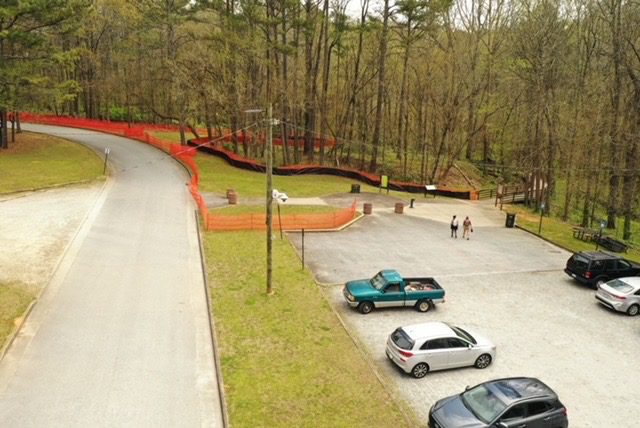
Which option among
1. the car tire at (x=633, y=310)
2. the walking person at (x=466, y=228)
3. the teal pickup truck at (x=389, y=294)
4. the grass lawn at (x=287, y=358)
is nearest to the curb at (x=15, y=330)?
the grass lawn at (x=287, y=358)

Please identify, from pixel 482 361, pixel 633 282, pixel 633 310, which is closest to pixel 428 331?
pixel 482 361

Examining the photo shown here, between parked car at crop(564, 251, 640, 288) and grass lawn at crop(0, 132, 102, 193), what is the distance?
3170cm

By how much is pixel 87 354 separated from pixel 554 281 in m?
20.0

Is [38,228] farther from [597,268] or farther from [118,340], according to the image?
[597,268]

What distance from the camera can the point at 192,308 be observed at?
18.1m

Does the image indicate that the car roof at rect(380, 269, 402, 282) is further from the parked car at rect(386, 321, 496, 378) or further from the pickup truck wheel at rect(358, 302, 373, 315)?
the parked car at rect(386, 321, 496, 378)

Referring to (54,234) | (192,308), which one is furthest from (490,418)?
(54,234)

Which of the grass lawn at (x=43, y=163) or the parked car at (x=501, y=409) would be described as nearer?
the parked car at (x=501, y=409)

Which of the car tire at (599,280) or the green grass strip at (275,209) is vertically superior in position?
the green grass strip at (275,209)

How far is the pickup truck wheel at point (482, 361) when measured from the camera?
15641 mm

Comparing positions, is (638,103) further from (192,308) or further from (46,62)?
(46,62)

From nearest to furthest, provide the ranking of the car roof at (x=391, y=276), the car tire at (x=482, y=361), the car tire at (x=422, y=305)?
the car tire at (x=482, y=361), the car roof at (x=391, y=276), the car tire at (x=422, y=305)

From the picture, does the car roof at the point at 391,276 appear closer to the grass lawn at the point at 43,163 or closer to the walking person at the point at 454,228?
the walking person at the point at 454,228

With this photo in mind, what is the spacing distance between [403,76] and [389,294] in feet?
117
